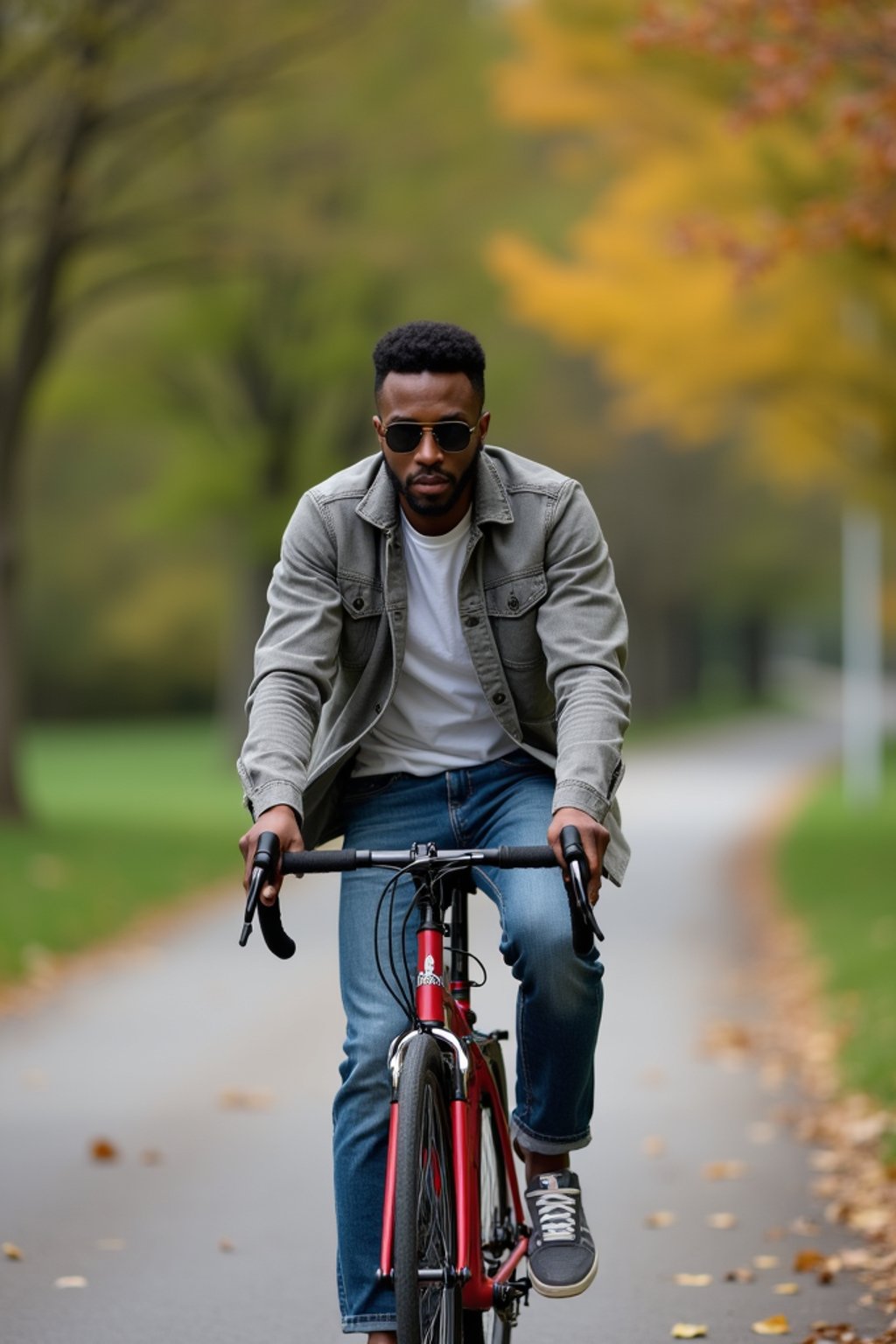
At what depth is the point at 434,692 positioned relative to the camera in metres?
4.11

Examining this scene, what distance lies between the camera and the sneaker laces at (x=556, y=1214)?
4.03 metres

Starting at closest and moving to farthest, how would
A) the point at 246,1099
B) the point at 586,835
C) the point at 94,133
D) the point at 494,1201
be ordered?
the point at 586,835, the point at 494,1201, the point at 246,1099, the point at 94,133

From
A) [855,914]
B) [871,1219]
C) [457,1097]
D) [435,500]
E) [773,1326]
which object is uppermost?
[855,914]

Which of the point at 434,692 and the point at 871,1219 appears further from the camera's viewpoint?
the point at 871,1219

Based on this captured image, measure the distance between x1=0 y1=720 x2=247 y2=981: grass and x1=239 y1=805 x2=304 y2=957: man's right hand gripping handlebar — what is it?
285 inches

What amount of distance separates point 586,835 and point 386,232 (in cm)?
1632

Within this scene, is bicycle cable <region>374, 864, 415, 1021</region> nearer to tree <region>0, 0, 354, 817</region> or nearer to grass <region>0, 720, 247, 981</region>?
grass <region>0, 720, 247, 981</region>

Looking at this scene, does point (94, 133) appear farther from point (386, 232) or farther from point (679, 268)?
point (679, 268)


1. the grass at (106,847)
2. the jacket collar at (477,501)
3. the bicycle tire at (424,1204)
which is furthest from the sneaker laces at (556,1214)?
the grass at (106,847)

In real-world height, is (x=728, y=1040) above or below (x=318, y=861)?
above

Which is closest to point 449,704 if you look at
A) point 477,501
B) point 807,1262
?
point 477,501

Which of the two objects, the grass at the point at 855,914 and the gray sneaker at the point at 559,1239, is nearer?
the gray sneaker at the point at 559,1239

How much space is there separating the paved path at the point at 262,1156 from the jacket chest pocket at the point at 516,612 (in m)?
1.74

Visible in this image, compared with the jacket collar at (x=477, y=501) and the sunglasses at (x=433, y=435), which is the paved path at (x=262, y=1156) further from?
the sunglasses at (x=433, y=435)
